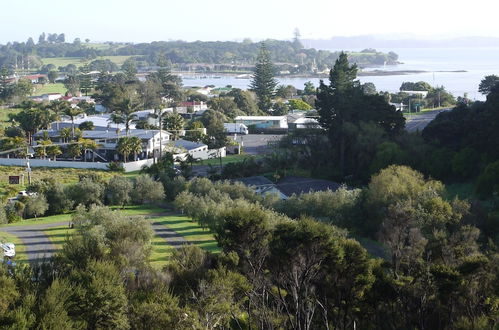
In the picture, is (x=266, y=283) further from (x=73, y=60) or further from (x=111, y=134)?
(x=73, y=60)

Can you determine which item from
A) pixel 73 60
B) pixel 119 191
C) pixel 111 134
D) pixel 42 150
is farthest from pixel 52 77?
pixel 119 191

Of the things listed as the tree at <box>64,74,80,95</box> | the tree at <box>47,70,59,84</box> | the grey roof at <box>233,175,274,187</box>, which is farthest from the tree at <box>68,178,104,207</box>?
the tree at <box>47,70,59,84</box>

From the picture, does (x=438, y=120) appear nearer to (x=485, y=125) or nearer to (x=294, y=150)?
(x=485, y=125)

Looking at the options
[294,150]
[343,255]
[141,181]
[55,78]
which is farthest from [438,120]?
[55,78]

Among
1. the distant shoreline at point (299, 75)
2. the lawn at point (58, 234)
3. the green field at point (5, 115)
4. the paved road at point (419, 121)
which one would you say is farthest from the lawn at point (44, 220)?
the distant shoreline at point (299, 75)

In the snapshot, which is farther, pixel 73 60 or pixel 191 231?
pixel 73 60

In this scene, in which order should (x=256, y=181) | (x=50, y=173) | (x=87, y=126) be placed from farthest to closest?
(x=87, y=126) → (x=50, y=173) → (x=256, y=181)

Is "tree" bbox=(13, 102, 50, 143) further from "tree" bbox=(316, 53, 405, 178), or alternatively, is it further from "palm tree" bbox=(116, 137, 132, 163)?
"tree" bbox=(316, 53, 405, 178)

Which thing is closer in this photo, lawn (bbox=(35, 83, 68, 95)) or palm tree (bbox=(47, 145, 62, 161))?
palm tree (bbox=(47, 145, 62, 161))
